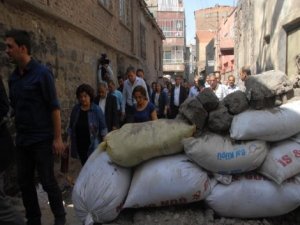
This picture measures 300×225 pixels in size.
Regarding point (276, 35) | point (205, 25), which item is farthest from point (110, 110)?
point (205, 25)

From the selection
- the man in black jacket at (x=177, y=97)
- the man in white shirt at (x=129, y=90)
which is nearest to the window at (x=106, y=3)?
the man in black jacket at (x=177, y=97)

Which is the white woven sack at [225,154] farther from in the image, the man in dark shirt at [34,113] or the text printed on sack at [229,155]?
the man in dark shirt at [34,113]

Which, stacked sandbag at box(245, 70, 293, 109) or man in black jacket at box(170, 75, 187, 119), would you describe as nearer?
stacked sandbag at box(245, 70, 293, 109)

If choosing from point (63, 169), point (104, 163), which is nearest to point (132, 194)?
point (104, 163)

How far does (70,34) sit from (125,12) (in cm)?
730

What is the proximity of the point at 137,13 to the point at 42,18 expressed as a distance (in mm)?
11634

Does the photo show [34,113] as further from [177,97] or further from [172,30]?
[172,30]

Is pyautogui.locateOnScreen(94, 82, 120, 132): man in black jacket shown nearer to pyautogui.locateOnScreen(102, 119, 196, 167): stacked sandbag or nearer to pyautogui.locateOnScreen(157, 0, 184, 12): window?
pyautogui.locateOnScreen(102, 119, 196, 167): stacked sandbag

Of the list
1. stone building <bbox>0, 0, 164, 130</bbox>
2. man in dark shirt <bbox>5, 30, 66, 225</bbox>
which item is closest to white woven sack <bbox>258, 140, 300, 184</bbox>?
man in dark shirt <bbox>5, 30, 66, 225</bbox>

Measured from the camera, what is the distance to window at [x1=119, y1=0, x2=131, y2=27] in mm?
14625

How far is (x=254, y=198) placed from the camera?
3078 mm

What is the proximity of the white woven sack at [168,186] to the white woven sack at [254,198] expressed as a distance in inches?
4.2

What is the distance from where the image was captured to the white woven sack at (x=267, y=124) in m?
3.10

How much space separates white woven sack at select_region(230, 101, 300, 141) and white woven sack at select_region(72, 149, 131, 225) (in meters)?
0.84
